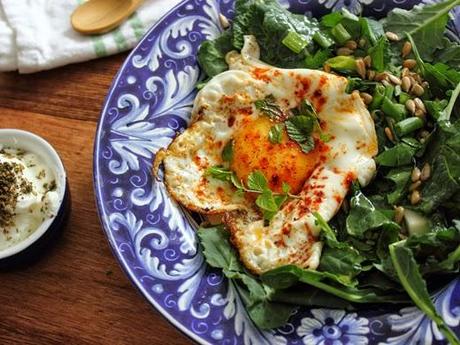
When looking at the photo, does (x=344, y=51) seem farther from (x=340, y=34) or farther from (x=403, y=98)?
(x=403, y=98)

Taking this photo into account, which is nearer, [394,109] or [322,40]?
[394,109]

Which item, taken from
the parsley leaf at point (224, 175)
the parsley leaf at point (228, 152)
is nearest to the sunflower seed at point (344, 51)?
the parsley leaf at point (228, 152)

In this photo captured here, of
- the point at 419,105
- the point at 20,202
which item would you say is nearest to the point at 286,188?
the point at 419,105

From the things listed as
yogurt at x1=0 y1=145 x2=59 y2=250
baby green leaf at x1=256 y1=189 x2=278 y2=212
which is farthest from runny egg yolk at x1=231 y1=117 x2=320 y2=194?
yogurt at x1=0 y1=145 x2=59 y2=250

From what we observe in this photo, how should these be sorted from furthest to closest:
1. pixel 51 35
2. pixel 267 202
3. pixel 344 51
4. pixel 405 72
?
1. pixel 51 35
2. pixel 344 51
3. pixel 405 72
4. pixel 267 202

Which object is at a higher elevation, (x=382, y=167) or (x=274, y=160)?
(x=382, y=167)

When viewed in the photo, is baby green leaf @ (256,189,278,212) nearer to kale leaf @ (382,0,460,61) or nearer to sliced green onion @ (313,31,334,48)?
sliced green onion @ (313,31,334,48)

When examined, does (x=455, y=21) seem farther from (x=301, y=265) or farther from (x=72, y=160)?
(x=72, y=160)

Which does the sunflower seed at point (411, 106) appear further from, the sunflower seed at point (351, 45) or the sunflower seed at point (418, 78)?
the sunflower seed at point (351, 45)
